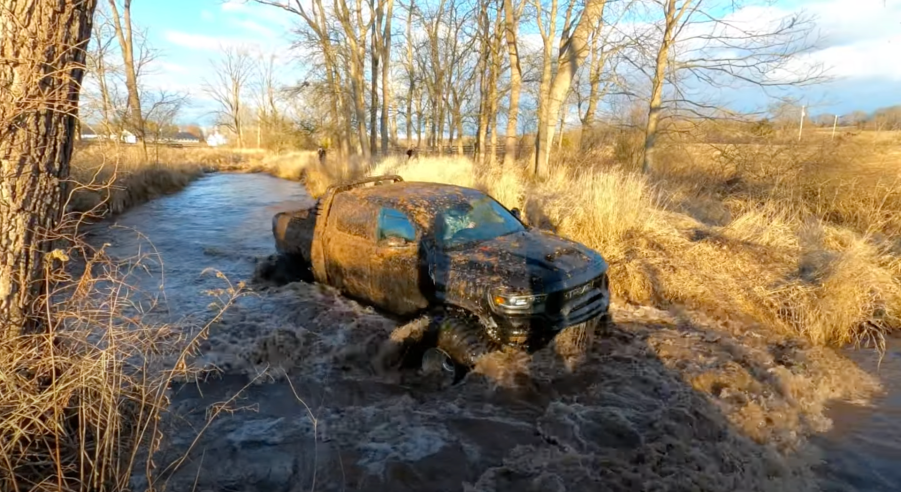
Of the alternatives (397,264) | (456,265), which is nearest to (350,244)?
(397,264)

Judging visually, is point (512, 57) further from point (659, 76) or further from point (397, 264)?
point (397, 264)

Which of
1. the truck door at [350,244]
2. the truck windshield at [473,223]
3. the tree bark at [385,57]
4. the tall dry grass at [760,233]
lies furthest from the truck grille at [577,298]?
the tree bark at [385,57]

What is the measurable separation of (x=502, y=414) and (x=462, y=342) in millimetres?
741

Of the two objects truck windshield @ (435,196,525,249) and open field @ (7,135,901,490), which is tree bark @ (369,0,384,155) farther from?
truck windshield @ (435,196,525,249)

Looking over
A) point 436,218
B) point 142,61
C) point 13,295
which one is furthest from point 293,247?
point 142,61

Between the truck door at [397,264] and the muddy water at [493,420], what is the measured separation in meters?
0.33

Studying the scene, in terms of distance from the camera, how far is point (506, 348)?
4555 millimetres

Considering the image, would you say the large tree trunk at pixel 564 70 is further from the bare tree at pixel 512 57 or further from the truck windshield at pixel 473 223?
the truck windshield at pixel 473 223

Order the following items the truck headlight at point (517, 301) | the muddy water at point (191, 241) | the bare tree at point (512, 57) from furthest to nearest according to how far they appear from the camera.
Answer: the bare tree at point (512, 57) → the muddy water at point (191, 241) → the truck headlight at point (517, 301)

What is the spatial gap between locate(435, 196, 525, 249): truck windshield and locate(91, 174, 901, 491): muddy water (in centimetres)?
112

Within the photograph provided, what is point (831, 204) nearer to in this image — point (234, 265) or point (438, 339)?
point (438, 339)

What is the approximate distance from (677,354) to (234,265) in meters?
7.97

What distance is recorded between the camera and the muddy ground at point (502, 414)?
3477 millimetres

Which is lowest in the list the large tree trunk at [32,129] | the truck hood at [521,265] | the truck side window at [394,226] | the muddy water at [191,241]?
the muddy water at [191,241]
